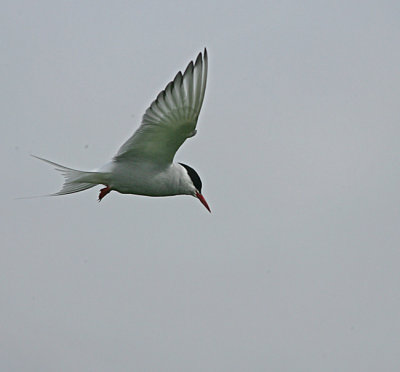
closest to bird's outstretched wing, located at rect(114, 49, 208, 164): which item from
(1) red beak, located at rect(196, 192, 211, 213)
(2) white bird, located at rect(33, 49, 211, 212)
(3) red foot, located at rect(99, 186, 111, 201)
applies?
(2) white bird, located at rect(33, 49, 211, 212)

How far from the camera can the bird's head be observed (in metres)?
11.0

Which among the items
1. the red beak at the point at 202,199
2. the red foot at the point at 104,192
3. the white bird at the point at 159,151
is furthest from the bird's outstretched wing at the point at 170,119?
the red beak at the point at 202,199

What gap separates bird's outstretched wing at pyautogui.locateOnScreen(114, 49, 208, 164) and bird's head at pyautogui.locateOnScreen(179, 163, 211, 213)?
746 millimetres

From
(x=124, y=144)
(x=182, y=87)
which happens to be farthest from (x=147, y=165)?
(x=182, y=87)

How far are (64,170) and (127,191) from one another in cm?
86

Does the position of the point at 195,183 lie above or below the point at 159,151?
below

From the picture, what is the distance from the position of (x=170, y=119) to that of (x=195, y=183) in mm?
1769

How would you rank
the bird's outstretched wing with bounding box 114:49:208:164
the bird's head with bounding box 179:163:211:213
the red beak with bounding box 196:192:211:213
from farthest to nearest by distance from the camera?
1. the red beak with bounding box 196:192:211:213
2. the bird's head with bounding box 179:163:211:213
3. the bird's outstretched wing with bounding box 114:49:208:164

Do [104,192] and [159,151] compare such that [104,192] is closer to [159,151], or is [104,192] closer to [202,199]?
[159,151]

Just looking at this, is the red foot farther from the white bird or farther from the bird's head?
the bird's head

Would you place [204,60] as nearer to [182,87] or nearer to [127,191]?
[182,87]

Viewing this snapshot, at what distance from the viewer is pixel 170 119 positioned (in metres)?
9.50

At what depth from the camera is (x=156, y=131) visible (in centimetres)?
970

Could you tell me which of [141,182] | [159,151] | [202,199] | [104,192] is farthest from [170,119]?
[202,199]
